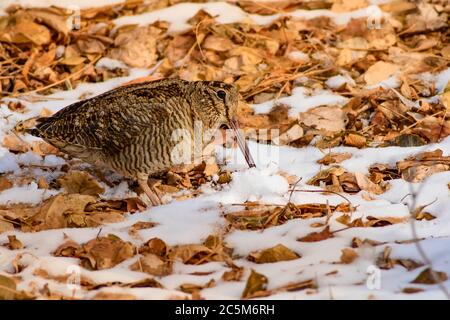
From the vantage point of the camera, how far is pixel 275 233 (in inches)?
184

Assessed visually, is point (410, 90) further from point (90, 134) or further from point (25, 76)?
point (25, 76)

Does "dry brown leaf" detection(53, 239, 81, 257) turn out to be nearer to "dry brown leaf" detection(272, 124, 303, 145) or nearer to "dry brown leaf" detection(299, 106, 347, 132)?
"dry brown leaf" detection(272, 124, 303, 145)

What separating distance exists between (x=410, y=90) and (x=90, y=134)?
2.77 metres

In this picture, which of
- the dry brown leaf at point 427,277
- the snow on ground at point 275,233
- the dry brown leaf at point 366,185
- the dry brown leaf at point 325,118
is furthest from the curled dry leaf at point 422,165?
the dry brown leaf at point 427,277

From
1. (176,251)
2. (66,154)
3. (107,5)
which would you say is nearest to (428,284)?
(176,251)

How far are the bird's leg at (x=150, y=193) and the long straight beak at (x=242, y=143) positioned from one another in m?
0.74

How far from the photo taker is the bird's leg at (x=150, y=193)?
5480 millimetres

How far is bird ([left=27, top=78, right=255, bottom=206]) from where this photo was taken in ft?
18.4

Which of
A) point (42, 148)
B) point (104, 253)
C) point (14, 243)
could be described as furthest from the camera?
point (42, 148)

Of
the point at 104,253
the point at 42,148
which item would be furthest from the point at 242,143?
the point at 104,253

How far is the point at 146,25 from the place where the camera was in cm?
759

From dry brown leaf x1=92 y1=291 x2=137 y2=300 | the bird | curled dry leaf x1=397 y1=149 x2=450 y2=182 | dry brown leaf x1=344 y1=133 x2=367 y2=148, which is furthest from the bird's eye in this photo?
dry brown leaf x1=92 y1=291 x2=137 y2=300

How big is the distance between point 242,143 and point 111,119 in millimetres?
993

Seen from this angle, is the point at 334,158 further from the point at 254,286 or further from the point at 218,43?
the point at 254,286
